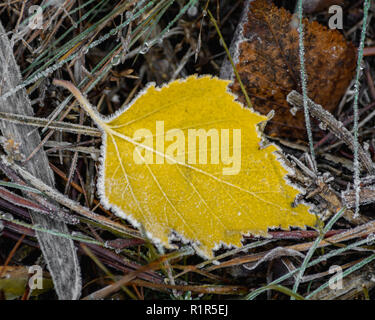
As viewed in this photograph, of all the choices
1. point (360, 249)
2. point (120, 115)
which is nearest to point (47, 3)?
point (120, 115)

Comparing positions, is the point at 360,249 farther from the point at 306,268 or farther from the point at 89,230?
the point at 89,230

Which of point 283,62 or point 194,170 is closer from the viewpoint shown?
point 194,170

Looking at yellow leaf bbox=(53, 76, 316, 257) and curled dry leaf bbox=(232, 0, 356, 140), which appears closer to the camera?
yellow leaf bbox=(53, 76, 316, 257)

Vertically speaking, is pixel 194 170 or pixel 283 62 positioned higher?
pixel 283 62

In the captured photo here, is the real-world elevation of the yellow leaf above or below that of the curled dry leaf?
below
